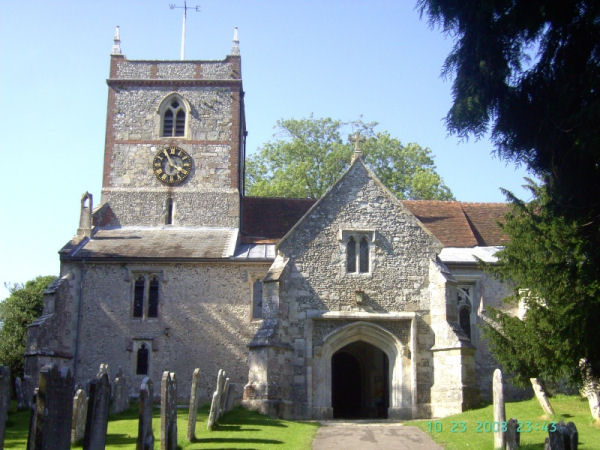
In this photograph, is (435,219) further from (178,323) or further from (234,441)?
(234,441)

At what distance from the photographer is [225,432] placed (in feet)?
49.3

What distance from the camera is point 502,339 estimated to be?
59.2 feet

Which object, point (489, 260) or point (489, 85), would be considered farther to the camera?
point (489, 260)

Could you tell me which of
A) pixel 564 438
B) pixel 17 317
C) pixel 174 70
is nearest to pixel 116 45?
pixel 174 70

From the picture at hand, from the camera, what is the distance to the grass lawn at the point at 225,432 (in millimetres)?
13469

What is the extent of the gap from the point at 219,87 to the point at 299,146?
42.3 ft

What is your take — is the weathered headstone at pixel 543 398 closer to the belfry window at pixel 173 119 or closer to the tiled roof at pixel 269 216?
the tiled roof at pixel 269 216

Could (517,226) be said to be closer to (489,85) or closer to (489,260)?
(489,260)

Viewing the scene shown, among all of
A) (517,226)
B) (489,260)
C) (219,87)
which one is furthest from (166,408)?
(219,87)

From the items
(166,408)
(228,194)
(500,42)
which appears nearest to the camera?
(500,42)

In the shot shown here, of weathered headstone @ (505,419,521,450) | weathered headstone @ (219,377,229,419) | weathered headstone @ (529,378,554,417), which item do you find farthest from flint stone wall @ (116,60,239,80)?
weathered headstone @ (505,419,521,450)

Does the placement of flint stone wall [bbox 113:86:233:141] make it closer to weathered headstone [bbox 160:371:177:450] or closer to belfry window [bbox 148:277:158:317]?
belfry window [bbox 148:277:158:317]

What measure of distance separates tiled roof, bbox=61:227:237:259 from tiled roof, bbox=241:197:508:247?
141 cm
